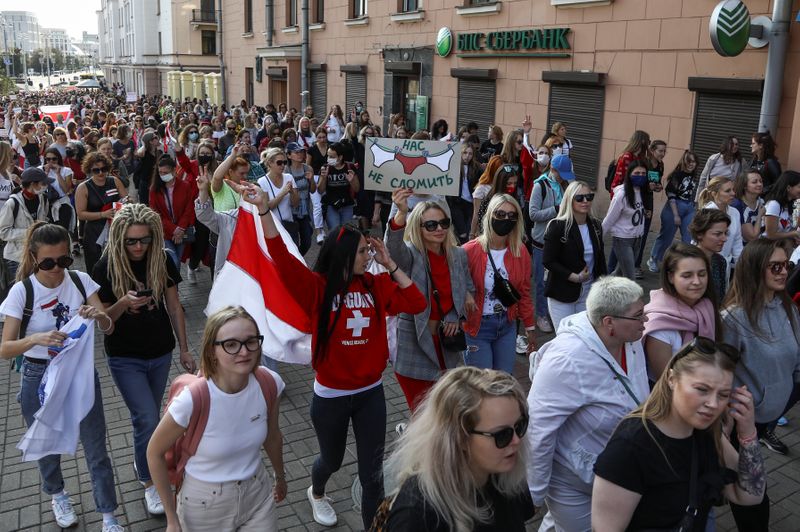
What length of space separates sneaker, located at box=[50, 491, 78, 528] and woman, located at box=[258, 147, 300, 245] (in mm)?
3616

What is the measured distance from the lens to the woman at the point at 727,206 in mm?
6254

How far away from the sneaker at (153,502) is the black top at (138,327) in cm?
84

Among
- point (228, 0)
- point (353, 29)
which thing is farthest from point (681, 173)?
point (228, 0)

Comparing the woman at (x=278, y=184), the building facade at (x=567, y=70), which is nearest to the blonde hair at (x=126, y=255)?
the woman at (x=278, y=184)

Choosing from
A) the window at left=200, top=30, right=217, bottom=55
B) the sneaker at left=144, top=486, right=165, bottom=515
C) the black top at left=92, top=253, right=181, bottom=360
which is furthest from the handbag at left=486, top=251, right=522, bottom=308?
the window at left=200, top=30, right=217, bottom=55

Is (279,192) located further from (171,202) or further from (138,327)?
(138,327)

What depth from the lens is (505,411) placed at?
2199 mm

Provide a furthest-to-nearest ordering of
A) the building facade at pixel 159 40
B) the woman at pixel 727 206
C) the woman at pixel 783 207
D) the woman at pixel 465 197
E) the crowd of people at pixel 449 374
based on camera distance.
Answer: the building facade at pixel 159 40, the woman at pixel 465 197, the woman at pixel 783 207, the woman at pixel 727 206, the crowd of people at pixel 449 374

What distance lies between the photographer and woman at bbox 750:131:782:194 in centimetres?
877

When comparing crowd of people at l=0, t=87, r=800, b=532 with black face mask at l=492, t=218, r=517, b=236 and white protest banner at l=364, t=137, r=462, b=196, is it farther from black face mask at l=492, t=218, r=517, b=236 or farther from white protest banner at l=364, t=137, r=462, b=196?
white protest banner at l=364, t=137, r=462, b=196

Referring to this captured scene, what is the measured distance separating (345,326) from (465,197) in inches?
271

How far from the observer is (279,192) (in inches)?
301

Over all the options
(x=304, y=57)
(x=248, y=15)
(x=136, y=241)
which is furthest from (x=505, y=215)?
(x=248, y=15)

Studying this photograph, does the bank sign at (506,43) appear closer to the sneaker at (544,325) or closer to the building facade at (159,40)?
the sneaker at (544,325)
